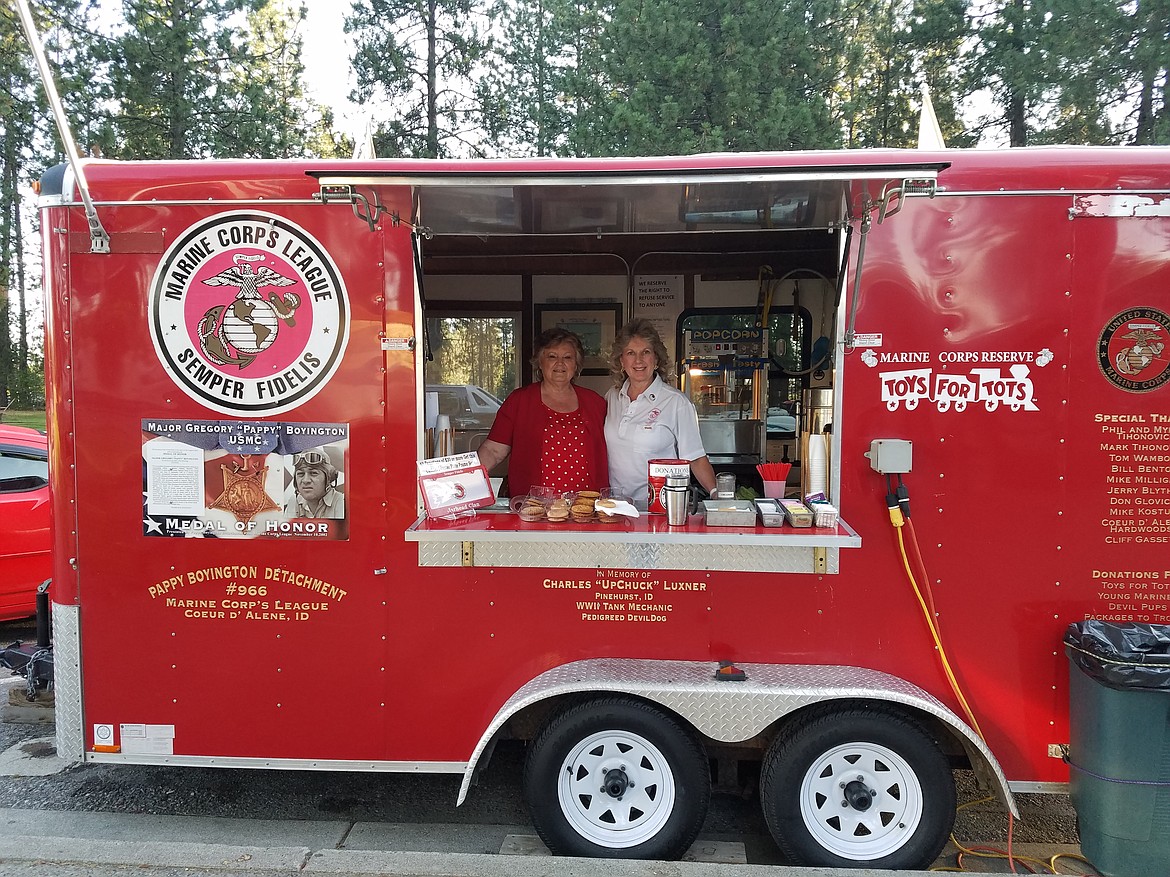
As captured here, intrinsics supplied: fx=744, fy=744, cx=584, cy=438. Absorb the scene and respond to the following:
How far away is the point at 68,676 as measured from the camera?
3.02 metres

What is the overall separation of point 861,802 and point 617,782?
3.01ft

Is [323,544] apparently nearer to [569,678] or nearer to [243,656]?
[243,656]

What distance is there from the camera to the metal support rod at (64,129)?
2352 millimetres

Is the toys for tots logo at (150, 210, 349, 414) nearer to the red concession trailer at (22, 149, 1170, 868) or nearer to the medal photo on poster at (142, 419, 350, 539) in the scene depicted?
the red concession trailer at (22, 149, 1170, 868)

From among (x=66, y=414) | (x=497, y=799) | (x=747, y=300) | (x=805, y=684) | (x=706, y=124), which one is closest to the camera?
(x=805, y=684)

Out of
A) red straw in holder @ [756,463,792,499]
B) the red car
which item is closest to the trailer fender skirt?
red straw in holder @ [756,463,792,499]

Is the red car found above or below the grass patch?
below

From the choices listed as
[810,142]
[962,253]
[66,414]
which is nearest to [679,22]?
[810,142]

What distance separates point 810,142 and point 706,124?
143cm

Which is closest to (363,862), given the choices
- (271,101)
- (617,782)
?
(617,782)

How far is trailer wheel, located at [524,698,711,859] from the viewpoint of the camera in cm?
284

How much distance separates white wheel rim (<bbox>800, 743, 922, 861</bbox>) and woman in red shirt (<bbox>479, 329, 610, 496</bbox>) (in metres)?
1.76

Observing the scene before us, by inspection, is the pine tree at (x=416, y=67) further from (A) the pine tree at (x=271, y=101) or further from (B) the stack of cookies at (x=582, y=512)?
(B) the stack of cookies at (x=582, y=512)

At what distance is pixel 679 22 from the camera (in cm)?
1022
